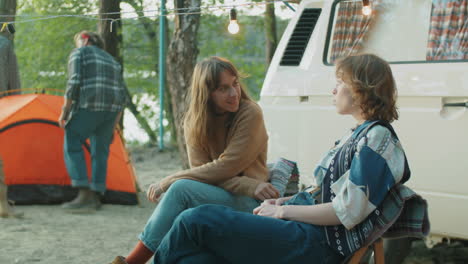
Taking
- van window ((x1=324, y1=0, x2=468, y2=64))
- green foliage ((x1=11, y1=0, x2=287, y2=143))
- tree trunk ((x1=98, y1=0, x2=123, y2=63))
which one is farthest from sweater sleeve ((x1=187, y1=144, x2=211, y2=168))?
green foliage ((x1=11, y1=0, x2=287, y2=143))

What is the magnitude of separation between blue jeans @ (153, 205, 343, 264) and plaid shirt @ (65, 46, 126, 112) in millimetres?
4178

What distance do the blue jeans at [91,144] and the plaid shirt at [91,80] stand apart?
0.10 m

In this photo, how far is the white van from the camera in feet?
12.2

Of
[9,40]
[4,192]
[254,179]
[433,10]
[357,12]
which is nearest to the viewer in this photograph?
[254,179]

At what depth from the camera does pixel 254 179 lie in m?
3.15

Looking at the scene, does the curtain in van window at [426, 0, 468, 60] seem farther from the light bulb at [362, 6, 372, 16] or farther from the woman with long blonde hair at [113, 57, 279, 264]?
the woman with long blonde hair at [113, 57, 279, 264]

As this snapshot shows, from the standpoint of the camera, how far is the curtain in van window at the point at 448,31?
12.7ft

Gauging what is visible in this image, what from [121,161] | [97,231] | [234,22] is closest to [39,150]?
[121,161]

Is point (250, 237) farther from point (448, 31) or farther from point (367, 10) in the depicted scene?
point (367, 10)

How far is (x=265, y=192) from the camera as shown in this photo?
3.04 m

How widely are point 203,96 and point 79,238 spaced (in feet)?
8.61

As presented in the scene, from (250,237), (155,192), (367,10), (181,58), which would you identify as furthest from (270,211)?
(181,58)

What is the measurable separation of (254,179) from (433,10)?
1.70 meters

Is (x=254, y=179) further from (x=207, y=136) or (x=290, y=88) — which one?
(x=290, y=88)
